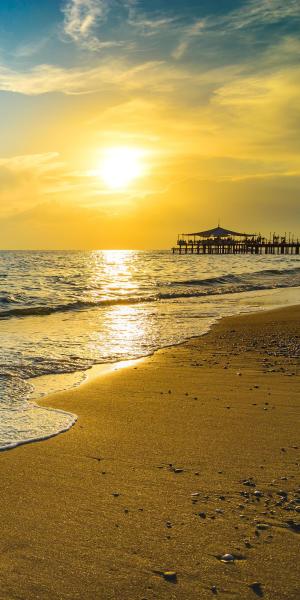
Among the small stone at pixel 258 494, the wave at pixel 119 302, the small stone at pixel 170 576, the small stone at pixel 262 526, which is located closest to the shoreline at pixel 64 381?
the small stone at pixel 258 494

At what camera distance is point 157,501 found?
3.87 meters

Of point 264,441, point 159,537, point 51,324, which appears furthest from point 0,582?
point 51,324

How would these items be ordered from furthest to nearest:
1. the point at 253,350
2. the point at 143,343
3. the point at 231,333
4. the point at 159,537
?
1. the point at 231,333
2. the point at 143,343
3. the point at 253,350
4. the point at 159,537

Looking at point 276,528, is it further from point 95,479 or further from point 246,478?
point 95,479

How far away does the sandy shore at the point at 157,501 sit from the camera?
2.98 meters

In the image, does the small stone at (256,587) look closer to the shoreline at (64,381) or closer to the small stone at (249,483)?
the small stone at (249,483)

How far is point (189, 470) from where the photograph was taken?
442cm

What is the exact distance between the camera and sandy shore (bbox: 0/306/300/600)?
2.98 metres

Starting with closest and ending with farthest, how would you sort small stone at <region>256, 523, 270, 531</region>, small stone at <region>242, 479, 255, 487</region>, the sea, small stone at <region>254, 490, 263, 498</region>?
small stone at <region>256, 523, 270, 531</region>
small stone at <region>254, 490, 263, 498</region>
small stone at <region>242, 479, 255, 487</region>
the sea

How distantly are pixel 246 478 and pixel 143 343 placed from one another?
7602 millimetres

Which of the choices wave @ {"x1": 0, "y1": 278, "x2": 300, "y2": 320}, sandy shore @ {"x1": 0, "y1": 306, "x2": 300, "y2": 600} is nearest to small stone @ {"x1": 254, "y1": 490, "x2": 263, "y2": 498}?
sandy shore @ {"x1": 0, "y1": 306, "x2": 300, "y2": 600}

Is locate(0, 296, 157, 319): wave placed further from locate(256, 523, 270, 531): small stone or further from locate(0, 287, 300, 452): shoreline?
locate(256, 523, 270, 531): small stone

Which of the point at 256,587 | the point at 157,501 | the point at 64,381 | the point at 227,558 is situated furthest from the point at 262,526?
the point at 64,381

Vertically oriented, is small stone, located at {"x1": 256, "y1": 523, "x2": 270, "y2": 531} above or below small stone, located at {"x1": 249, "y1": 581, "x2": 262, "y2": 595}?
above
